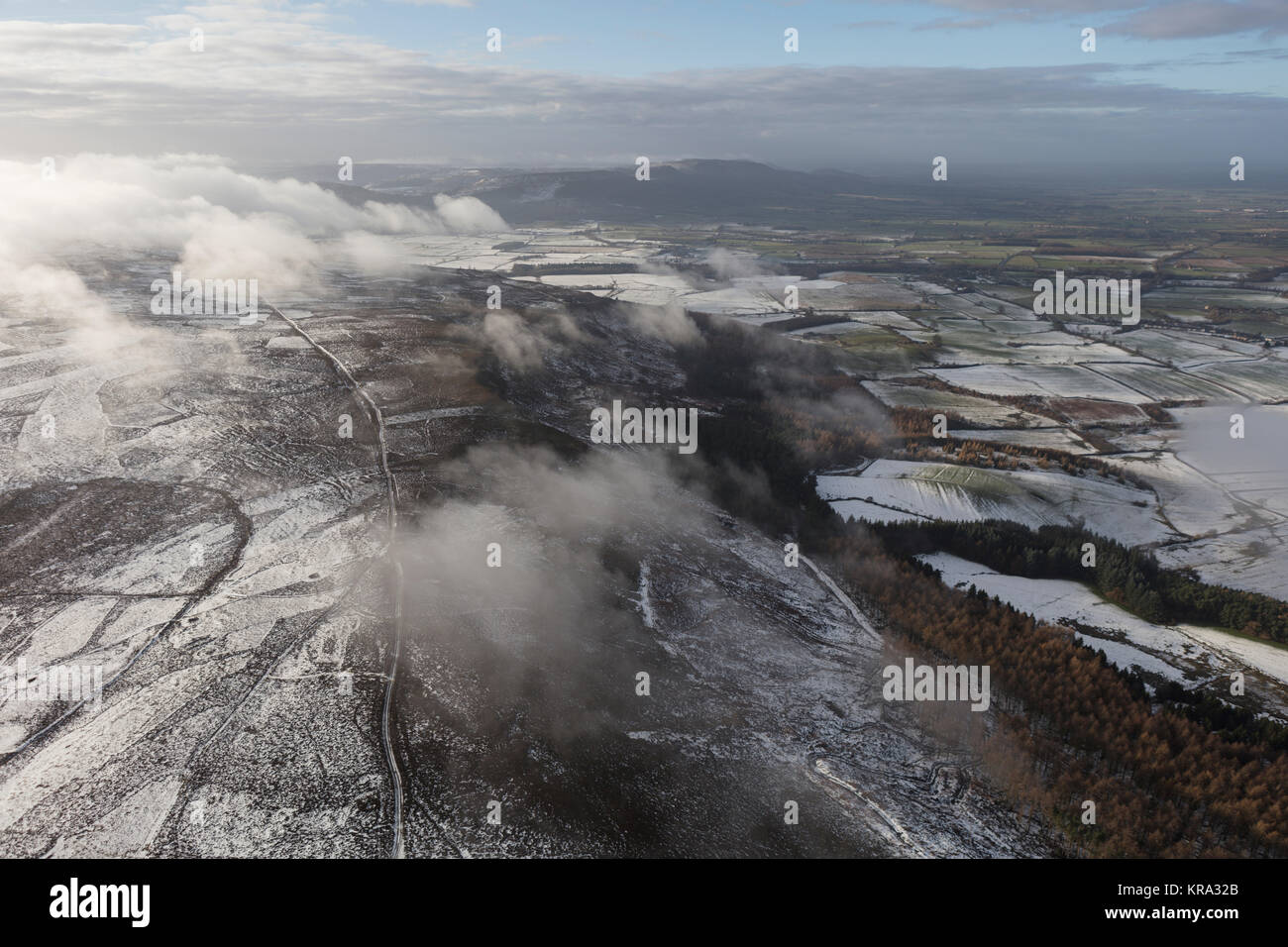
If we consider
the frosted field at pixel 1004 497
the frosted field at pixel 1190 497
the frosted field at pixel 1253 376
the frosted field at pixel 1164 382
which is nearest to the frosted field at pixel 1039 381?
the frosted field at pixel 1164 382

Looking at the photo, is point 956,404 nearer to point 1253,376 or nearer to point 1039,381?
point 1039,381

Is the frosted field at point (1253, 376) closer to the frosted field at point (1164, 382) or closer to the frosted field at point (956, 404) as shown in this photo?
the frosted field at point (1164, 382)

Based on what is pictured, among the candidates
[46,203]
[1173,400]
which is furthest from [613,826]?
[46,203]

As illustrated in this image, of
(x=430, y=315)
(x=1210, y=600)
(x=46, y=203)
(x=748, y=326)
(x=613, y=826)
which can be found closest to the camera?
(x=613, y=826)

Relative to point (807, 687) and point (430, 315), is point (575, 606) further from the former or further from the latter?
point (430, 315)

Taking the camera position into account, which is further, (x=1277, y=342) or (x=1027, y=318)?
(x=1027, y=318)

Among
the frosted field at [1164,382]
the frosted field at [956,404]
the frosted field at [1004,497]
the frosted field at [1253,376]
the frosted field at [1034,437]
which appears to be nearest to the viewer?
the frosted field at [1004,497]

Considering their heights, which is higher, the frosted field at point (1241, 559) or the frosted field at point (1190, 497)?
the frosted field at point (1190, 497)
